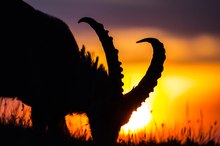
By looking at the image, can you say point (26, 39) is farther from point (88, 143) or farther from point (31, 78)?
point (88, 143)

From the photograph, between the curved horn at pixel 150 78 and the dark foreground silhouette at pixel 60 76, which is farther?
the curved horn at pixel 150 78

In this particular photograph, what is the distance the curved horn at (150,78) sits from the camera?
363 inches

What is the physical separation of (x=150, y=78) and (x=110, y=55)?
1.06m

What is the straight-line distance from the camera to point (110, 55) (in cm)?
892

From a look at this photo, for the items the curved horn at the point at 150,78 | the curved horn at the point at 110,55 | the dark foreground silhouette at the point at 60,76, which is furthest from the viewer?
the curved horn at the point at 150,78

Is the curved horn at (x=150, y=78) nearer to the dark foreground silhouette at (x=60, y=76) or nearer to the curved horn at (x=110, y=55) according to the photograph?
the dark foreground silhouette at (x=60, y=76)

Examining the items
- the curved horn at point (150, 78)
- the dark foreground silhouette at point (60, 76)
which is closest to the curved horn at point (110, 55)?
the dark foreground silhouette at point (60, 76)

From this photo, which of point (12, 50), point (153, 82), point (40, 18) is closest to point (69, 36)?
point (40, 18)

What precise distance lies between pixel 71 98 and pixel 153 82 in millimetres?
1634

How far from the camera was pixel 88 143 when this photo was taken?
26.0ft

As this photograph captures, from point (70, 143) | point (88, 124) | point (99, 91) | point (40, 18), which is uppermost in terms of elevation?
point (40, 18)

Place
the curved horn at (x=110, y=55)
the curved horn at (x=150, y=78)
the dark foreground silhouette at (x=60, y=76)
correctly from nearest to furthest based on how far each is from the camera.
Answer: the curved horn at (x=110, y=55) < the dark foreground silhouette at (x=60, y=76) < the curved horn at (x=150, y=78)

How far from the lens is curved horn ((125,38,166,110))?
9211 millimetres

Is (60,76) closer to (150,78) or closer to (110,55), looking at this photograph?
(110,55)
